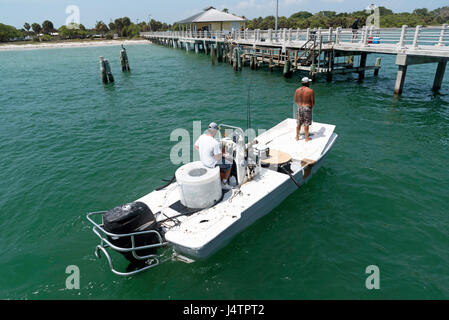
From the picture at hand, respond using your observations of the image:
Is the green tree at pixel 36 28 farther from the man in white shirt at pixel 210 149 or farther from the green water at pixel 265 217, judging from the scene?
the man in white shirt at pixel 210 149

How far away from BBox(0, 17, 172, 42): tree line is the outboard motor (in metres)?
125

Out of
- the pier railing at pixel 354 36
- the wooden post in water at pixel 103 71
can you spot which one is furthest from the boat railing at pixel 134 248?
the wooden post in water at pixel 103 71

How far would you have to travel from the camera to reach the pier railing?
660 inches

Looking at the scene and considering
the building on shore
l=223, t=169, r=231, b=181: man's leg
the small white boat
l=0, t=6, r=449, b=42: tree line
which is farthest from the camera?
l=0, t=6, r=449, b=42: tree line

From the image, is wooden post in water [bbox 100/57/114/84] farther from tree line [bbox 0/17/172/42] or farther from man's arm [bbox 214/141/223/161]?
tree line [bbox 0/17/172/42]

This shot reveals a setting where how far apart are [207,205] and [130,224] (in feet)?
5.47

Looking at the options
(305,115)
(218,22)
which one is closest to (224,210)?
(305,115)

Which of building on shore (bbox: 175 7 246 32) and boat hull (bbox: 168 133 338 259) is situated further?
building on shore (bbox: 175 7 246 32)

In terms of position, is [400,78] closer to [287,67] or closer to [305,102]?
[287,67]

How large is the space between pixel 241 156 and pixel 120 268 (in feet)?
11.6

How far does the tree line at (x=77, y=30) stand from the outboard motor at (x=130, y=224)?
125 meters

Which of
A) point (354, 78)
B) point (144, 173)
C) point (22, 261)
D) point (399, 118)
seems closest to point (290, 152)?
point (144, 173)

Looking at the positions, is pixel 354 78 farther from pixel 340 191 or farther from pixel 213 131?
pixel 213 131

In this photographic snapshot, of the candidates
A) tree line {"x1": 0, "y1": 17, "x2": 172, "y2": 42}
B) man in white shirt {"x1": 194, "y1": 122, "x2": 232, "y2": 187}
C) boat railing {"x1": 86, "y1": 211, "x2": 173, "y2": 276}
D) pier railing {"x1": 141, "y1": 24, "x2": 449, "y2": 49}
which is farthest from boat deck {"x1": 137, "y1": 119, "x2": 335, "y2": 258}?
tree line {"x1": 0, "y1": 17, "x2": 172, "y2": 42}
